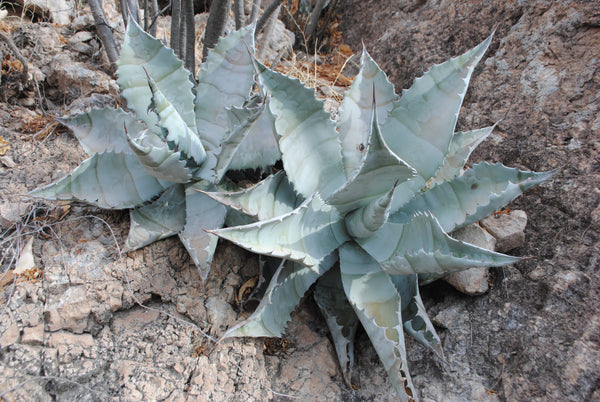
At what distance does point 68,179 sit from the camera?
1498 mm

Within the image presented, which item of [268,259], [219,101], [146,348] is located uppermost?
[219,101]

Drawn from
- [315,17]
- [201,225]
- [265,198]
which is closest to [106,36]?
[201,225]

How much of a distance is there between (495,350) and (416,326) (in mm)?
274

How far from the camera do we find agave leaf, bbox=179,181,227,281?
149 cm

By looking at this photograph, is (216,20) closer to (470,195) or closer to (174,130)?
(174,130)

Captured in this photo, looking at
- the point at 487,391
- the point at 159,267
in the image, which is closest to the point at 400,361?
the point at 487,391

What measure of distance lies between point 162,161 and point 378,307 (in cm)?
87

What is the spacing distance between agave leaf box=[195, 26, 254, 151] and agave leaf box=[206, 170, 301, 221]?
406mm

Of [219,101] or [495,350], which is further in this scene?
[219,101]

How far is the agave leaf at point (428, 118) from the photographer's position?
1466 millimetres

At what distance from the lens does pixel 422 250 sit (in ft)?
3.94

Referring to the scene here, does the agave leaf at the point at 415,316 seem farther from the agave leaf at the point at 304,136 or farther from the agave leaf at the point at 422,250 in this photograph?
the agave leaf at the point at 304,136

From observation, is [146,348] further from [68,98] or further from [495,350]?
[68,98]

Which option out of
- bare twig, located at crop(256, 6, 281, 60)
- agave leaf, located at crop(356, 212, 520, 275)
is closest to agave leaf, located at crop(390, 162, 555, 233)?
agave leaf, located at crop(356, 212, 520, 275)
